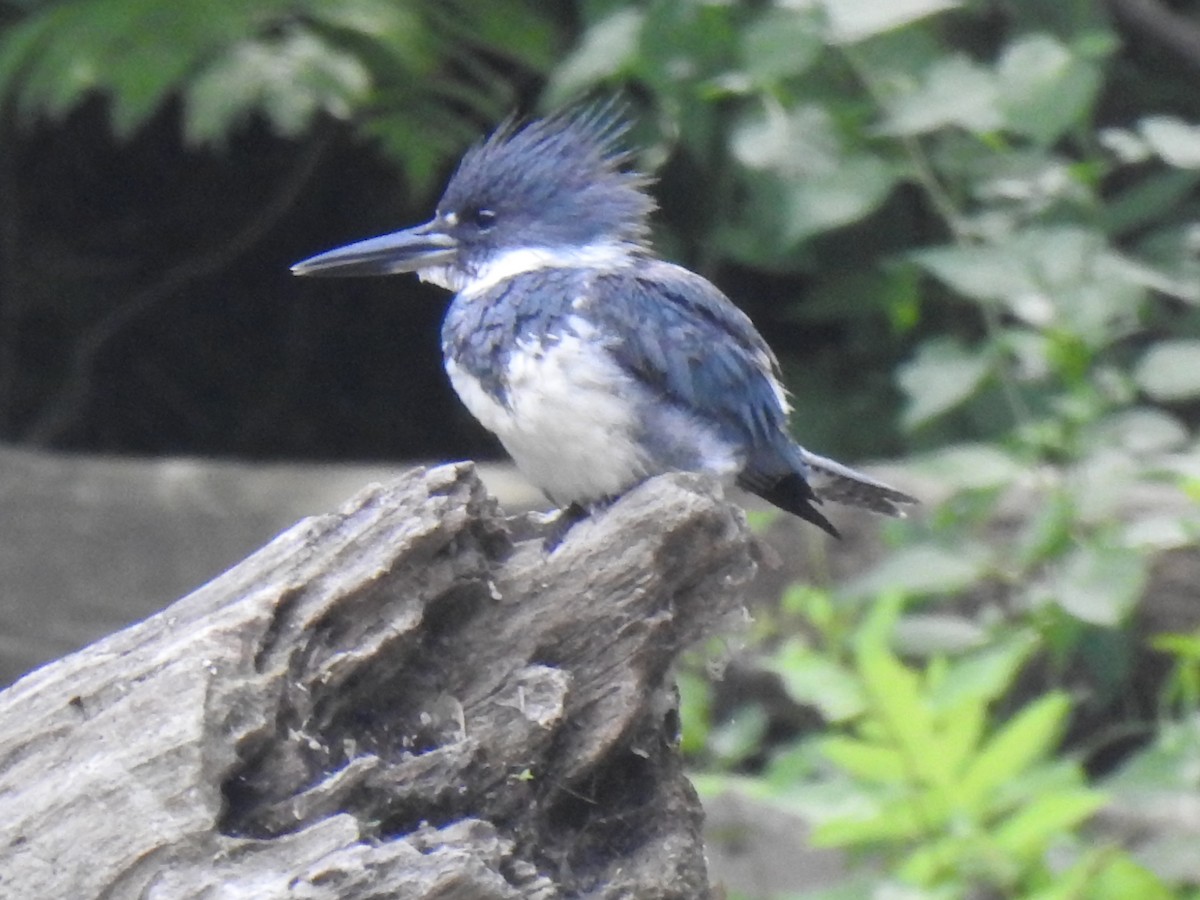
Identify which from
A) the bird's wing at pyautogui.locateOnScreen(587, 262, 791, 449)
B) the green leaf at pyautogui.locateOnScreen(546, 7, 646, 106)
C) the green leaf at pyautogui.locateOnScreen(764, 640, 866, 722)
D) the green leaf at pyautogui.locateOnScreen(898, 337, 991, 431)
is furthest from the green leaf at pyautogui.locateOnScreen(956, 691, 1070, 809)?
the green leaf at pyautogui.locateOnScreen(546, 7, 646, 106)

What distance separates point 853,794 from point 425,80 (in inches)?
84.0

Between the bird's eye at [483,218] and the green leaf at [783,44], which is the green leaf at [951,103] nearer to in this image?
the green leaf at [783,44]

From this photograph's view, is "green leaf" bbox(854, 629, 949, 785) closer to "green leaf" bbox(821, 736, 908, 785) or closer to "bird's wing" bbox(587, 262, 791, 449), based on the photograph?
"green leaf" bbox(821, 736, 908, 785)

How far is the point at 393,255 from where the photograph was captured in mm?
3414

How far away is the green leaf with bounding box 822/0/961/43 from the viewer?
3.61m

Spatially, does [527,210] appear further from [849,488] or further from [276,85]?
[276,85]

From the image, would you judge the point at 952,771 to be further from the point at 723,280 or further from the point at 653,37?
the point at 723,280

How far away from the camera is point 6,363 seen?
19.6ft

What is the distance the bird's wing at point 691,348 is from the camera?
299 centimetres

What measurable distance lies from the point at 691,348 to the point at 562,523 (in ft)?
1.35

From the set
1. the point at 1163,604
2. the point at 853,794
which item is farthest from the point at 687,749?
the point at 1163,604

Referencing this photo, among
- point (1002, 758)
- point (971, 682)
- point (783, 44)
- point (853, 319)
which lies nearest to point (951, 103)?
point (783, 44)

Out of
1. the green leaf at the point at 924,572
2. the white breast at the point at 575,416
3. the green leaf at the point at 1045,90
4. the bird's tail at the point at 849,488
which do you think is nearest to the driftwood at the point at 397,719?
the white breast at the point at 575,416

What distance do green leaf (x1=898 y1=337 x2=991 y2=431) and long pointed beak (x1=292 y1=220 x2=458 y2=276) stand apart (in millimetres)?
927
